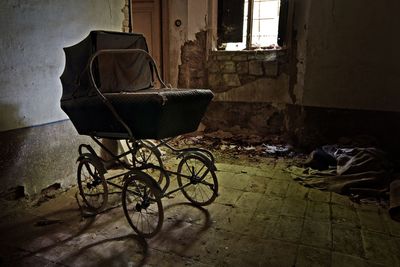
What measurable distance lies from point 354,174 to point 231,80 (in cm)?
296

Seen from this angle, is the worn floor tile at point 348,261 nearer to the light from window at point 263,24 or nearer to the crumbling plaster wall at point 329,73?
the crumbling plaster wall at point 329,73

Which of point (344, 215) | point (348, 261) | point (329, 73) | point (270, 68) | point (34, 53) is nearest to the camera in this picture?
point (348, 261)

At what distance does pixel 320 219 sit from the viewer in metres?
2.75

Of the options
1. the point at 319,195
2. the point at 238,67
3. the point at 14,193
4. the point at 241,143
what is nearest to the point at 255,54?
the point at 238,67

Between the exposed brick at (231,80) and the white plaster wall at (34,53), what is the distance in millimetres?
2838

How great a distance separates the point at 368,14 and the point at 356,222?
2.94 meters

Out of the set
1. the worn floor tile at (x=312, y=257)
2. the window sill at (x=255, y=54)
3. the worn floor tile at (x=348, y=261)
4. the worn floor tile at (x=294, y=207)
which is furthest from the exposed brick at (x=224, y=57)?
the worn floor tile at (x=348, y=261)

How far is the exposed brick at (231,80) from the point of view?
5.65 metres

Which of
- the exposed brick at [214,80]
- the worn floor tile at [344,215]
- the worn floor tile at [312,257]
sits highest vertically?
the exposed brick at [214,80]

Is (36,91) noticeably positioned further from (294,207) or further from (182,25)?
(182,25)

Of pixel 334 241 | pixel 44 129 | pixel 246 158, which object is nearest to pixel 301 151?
pixel 246 158

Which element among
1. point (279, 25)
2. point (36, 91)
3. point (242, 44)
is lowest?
point (36, 91)

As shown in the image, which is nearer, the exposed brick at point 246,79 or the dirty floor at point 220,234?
the dirty floor at point 220,234

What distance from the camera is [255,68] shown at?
546cm
